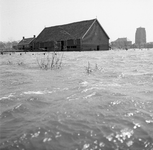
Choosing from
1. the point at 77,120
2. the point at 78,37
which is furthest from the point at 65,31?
the point at 77,120

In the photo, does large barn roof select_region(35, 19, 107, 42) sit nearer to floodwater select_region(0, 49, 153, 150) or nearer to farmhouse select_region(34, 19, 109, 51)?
farmhouse select_region(34, 19, 109, 51)

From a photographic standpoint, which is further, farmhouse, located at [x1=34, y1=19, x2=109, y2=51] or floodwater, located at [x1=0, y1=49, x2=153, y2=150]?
farmhouse, located at [x1=34, y1=19, x2=109, y2=51]

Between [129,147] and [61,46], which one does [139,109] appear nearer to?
[129,147]

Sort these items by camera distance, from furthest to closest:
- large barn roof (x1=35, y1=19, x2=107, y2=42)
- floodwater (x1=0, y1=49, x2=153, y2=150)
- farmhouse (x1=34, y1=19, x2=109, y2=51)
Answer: large barn roof (x1=35, y1=19, x2=107, y2=42) → farmhouse (x1=34, y1=19, x2=109, y2=51) → floodwater (x1=0, y1=49, x2=153, y2=150)

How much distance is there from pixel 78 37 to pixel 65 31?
7.05 m

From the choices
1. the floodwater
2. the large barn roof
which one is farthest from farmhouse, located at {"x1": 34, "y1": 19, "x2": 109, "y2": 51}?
the floodwater

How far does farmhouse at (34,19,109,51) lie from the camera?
37344 mm

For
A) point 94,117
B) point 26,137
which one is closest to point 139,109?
point 94,117

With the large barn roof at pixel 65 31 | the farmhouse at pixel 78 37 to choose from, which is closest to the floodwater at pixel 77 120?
the farmhouse at pixel 78 37

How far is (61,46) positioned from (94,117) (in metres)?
38.3

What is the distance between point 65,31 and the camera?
1676 inches

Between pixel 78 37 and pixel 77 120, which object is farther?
pixel 78 37

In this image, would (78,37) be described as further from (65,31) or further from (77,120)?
(77,120)

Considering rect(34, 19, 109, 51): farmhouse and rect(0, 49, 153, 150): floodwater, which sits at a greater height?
rect(34, 19, 109, 51): farmhouse
